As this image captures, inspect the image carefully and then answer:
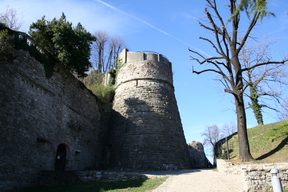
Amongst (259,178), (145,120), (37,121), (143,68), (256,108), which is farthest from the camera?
(256,108)

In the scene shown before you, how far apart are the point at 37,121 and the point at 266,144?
12.1 m

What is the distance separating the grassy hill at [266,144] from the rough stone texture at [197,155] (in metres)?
5.84

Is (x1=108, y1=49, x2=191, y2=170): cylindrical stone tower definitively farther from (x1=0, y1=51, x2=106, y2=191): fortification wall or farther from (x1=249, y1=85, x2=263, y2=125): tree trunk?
(x1=249, y1=85, x2=263, y2=125): tree trunk

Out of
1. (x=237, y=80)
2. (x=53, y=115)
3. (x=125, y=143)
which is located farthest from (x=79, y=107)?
(x=237, y=80)

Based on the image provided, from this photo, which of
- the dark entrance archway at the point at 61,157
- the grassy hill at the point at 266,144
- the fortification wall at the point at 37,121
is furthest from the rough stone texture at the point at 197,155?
the dark entrance archway at the point at 61,157

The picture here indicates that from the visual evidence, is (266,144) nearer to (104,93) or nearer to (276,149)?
(276,149)

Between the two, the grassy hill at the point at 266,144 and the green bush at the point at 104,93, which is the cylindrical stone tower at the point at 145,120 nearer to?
the green bush at the point at 104,93

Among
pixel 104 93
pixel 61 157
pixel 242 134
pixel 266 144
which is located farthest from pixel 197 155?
pixel 61 157

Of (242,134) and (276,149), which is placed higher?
(242,134)

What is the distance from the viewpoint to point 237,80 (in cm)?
1122

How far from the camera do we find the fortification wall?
8.07m

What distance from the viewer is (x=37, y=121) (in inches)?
375

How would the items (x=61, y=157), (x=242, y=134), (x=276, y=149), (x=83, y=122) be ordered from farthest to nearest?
1. (x=83, y=122)
2. (x=276, y=149)
3. (x=61, y=157)
4. (x=242, y=134)

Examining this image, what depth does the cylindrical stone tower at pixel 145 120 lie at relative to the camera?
514 inches
